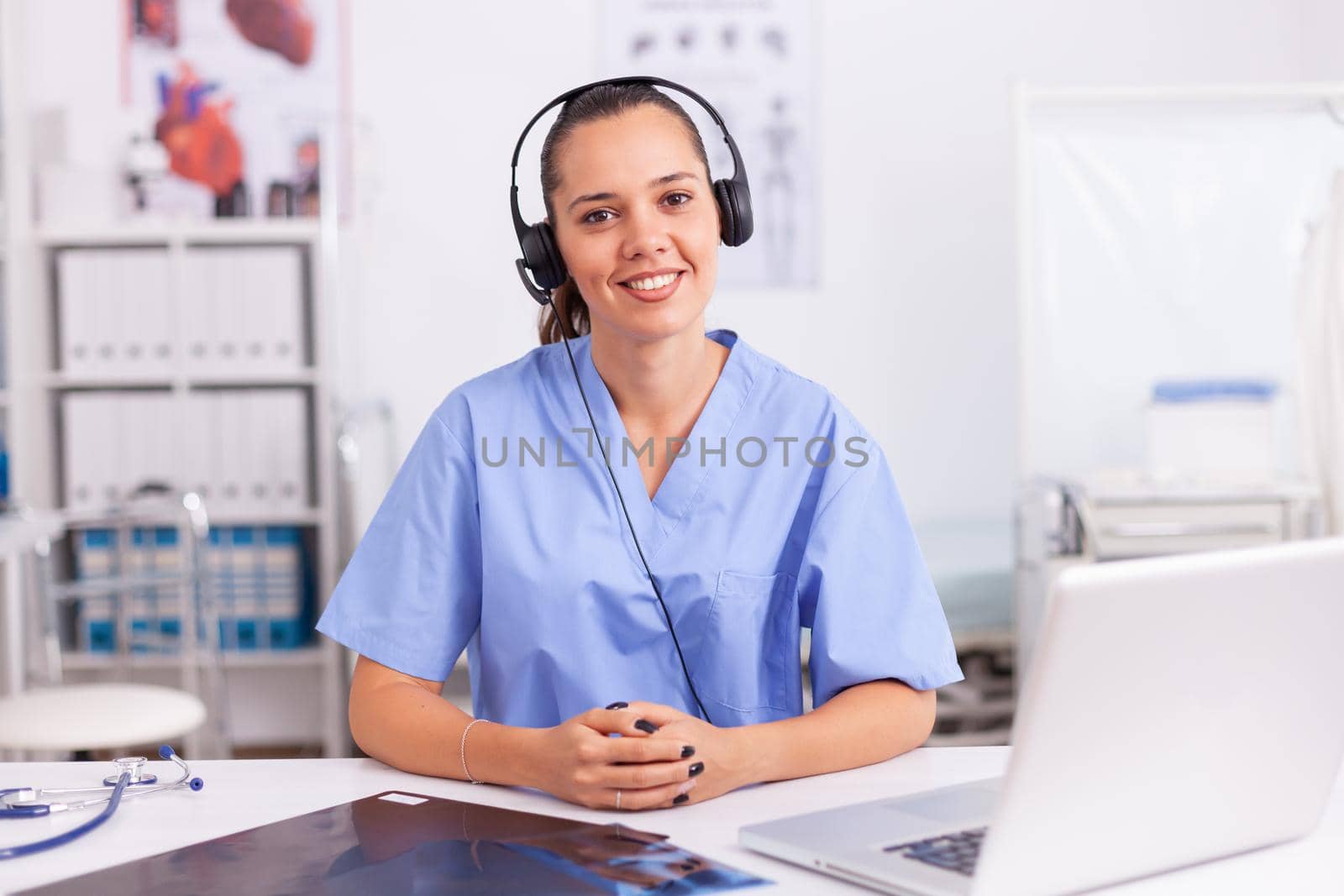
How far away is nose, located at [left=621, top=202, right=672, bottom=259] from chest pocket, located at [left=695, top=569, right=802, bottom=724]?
313 mm

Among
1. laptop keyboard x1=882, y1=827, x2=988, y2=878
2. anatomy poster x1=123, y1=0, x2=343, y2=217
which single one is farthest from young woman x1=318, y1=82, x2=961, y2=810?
anatomy poster x1=123, y1=0, x2=343, y2=217

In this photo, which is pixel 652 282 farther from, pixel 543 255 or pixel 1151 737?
pixel 1151 737

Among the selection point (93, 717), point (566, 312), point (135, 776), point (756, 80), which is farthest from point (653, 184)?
point (756, 80)

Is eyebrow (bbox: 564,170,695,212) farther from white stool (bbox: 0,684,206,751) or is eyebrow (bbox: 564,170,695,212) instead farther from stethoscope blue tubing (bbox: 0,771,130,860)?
white stool (bbox: 0,684,206,751)

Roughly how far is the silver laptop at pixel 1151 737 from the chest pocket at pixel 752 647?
14.8 inches

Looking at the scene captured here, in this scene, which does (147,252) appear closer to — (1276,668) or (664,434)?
(664,434)

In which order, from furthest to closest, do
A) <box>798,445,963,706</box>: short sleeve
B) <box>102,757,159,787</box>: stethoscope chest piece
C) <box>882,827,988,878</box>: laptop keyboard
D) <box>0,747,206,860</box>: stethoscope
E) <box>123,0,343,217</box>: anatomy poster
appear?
<box>123,0,343,217</box>: anatomy poster → <box>798,445,963,706</box>: short sleeve → <box>102,757,159,787</box>: stethoscope chest piece → <box>0,747,206,860</box>: stethoscope → <box>882,827,988,878</box>: laptop keyboard

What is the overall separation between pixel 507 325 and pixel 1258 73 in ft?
6.86

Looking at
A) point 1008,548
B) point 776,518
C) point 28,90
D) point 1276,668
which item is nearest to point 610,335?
point 776,518

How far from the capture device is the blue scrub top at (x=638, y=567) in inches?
47.4

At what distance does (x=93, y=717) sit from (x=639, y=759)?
5.01ft

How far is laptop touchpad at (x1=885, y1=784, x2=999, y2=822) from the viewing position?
89cm

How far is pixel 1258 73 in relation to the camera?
344 cm

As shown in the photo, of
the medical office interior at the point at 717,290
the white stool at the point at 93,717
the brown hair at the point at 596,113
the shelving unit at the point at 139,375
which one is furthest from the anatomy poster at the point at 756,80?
the brown hair at the point at 596,113
